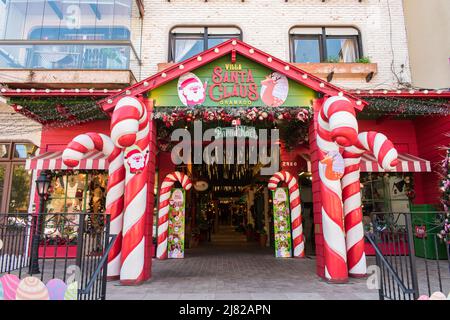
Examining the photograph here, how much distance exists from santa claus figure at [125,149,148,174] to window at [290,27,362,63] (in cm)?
703

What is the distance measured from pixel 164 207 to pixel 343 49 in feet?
27.0

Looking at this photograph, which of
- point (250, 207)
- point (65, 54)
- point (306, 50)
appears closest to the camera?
point (65, 54)

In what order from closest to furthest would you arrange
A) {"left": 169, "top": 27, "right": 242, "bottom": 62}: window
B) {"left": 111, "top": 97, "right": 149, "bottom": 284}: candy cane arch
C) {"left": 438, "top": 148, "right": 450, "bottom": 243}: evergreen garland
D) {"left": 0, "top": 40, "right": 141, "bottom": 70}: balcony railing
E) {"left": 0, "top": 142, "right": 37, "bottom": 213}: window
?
1. {"left": 111, "top": 97, "right": 149, "bottom": 284}: candy cane arch
2. {"left": 438, "top": 148, "right": 450, "bottom": 243}: evergreen garland
3. {"left": 0, "top": 40, "right": 141, "bottom": 70}: balcony railing
4. {"left": 0, "top": 142, "right": 37, "bottom": 213}: window
5. {"left": 169, "top": 27, "right": 242, "bottom": 62}: window

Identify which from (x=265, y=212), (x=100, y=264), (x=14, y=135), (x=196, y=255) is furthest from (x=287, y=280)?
(x=14, y=135)

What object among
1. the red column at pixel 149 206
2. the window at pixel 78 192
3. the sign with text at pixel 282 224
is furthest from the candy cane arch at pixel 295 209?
the window at pixel 78 192

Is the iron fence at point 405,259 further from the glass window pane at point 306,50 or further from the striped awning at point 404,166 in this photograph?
the glass window pane at point 306,50

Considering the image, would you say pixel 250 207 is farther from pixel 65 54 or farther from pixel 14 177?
→ pixel 65 54

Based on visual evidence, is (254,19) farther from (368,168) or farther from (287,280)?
(287,280)

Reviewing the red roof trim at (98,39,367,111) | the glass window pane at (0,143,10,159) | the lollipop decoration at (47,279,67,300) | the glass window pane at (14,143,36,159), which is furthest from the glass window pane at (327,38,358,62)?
the glass window pane at (0,143,10,159)

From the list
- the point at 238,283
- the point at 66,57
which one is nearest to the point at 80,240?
the point at 238,283

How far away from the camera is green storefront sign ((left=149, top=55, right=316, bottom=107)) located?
6602 mm

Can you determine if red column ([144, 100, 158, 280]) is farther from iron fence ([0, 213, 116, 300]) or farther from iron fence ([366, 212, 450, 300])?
iron fence ([366, 212, 450, 300])

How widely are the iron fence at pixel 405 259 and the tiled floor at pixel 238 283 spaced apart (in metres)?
0.70

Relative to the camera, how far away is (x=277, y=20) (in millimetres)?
10766
